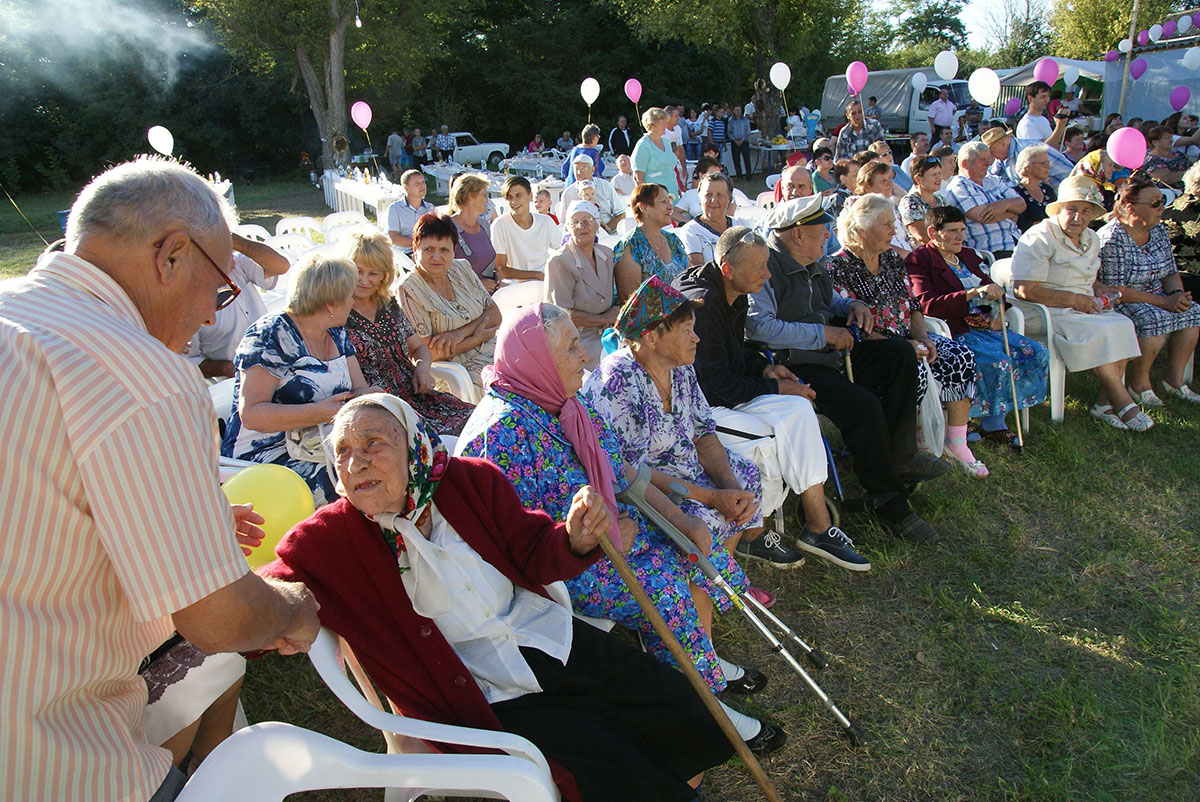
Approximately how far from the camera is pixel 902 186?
766 centimetres

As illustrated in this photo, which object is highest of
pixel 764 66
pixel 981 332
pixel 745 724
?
pixel 764 66

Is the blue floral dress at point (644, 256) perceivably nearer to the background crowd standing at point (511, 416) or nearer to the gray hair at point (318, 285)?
the background crowd standing at point (511, 416)

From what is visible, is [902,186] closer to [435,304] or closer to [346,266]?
[435,304]

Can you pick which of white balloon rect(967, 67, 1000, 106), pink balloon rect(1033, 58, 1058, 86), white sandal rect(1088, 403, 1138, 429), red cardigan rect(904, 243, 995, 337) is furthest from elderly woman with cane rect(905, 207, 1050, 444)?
pink balloon rect(1033, 58, 1058, 86)

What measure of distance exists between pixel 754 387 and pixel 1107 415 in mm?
2748

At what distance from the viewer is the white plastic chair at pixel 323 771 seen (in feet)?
4.92

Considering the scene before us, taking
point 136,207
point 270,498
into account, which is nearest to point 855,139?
point 270,498

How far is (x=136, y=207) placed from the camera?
1.32 m

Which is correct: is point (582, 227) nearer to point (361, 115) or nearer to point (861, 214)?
point (861, 214)

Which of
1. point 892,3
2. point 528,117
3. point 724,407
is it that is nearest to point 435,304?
point 724,407

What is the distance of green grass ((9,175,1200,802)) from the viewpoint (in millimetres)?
2359

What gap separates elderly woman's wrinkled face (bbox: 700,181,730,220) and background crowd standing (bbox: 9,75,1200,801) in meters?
0.03

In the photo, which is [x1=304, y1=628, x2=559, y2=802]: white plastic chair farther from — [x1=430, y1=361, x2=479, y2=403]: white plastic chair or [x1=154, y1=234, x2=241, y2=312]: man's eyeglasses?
[x1=430, y1=361, x2=479, y2=403]: white plastic chair

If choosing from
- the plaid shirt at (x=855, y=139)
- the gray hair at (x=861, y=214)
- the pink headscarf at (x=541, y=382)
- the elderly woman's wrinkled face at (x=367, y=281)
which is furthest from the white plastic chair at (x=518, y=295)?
the plaid shirt at (x=855, y=139)
